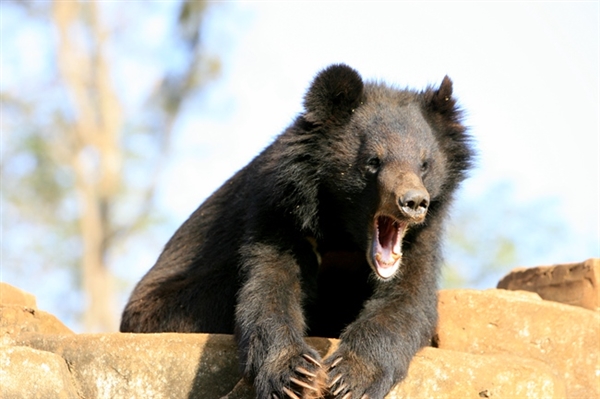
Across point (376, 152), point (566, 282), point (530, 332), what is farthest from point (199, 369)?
point (566, 282)

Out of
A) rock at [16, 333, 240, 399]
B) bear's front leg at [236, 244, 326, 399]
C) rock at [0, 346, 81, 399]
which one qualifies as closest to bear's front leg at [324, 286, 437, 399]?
bear's front leg at [236, 244, 326, 399]

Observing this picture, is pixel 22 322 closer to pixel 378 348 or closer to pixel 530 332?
pixel 378 348

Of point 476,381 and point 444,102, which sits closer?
point 476,381

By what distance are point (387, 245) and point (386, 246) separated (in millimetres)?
11

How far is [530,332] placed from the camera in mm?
5820

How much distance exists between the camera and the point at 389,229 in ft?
16.4

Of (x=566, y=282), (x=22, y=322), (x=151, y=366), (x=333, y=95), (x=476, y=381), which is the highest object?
(x=333, y=95)

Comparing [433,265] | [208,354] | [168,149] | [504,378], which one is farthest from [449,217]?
[168,149]

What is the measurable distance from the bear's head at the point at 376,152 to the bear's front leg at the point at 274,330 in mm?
460

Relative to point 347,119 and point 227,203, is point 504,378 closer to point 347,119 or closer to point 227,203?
point 347,119

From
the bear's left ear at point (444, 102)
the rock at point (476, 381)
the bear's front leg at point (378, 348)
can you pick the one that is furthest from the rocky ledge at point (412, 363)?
the bear's left ear at point (444, 102)

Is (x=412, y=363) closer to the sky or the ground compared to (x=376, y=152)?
closer to the ground

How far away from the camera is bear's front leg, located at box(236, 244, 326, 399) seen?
423cm

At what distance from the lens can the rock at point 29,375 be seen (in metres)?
4.17
